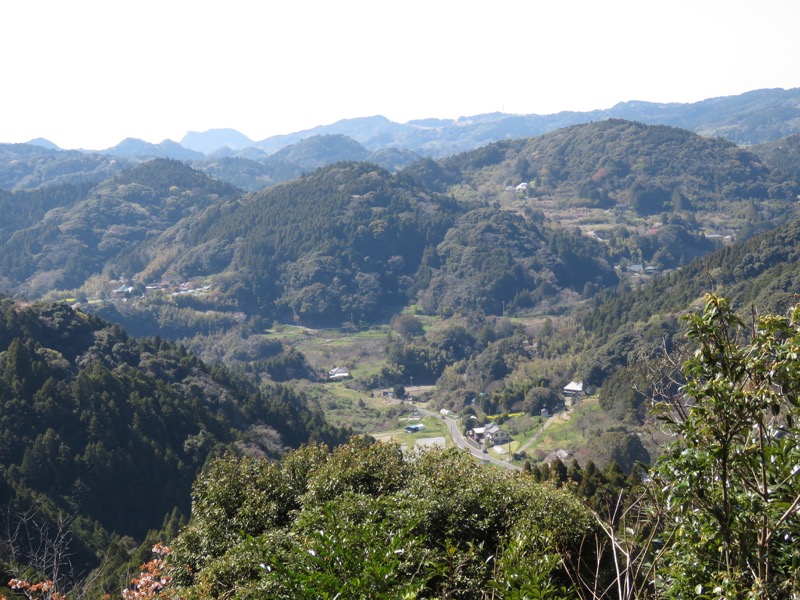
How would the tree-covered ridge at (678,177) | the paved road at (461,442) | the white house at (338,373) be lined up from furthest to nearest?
the tree-covered ridge at (678,177), the white house at (338,373), the paved road at (461,442)

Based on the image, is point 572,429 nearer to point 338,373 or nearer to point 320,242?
point 338,373

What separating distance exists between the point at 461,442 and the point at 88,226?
135 m

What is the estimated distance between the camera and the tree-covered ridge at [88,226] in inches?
6117

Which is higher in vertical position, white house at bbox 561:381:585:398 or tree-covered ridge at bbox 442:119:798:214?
tree-covered ridge at bbox 442:119:798:214

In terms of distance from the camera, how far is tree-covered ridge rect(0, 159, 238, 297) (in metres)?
155

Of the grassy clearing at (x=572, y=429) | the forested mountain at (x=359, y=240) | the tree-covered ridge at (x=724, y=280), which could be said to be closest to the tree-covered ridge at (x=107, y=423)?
the grassy clearing at (x=572, y=429)

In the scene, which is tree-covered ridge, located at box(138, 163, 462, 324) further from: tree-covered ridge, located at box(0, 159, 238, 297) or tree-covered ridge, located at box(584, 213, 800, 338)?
tree-covered ridge, located at box(584, 213, 800, 338)

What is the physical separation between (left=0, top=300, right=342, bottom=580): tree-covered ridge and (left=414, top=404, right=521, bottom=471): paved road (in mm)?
12817

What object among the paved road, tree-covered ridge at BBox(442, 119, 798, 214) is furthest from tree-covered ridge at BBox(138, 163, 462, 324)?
the paved road

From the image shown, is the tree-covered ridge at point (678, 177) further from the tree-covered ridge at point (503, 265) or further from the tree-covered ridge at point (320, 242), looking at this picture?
the tree-covered ridge at point (320, 242)

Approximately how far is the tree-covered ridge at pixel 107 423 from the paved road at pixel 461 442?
1282cm

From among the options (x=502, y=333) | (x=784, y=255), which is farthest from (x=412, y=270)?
(x=784, y=255)

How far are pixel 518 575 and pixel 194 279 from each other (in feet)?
488

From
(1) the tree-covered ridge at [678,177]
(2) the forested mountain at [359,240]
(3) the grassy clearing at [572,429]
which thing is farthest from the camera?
(1) the tree-covered ridge at [678,177]
